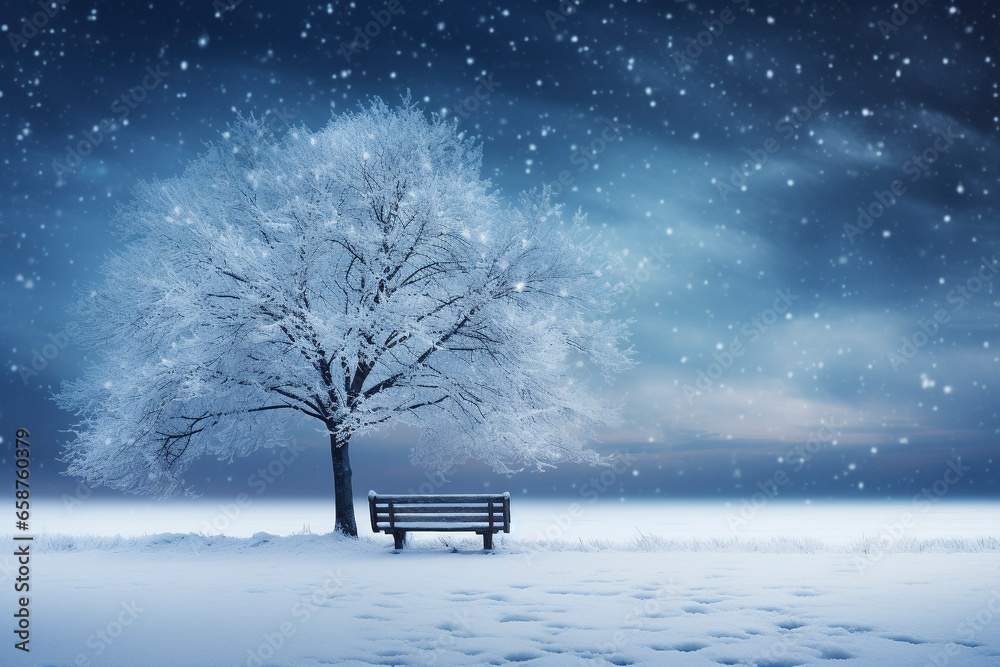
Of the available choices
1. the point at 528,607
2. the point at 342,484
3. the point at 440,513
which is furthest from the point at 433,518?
the point at 528,607

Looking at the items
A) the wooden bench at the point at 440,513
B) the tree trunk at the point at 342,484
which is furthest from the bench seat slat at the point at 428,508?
Answer: the tree trunk at the point at 342,484

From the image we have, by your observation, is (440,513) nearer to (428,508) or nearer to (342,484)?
(428,508)

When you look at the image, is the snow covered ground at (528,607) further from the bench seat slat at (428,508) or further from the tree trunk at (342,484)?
the tree trunk at (342,484)

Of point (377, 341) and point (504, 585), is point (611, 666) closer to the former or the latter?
point (504, 585)

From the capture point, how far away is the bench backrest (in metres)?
13.0

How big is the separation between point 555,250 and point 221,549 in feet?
31.8

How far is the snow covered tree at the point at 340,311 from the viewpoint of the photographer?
13.5 meters

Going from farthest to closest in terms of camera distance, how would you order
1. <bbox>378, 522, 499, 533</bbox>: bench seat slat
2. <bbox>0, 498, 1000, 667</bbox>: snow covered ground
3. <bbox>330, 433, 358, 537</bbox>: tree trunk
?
<bbox>330, 433, 358, 537</bbox>: tree trunk < <bbox>378, 522, 499, 533</bbox>: bench seat slat < <bbox>0, 498, 1000, 667</bbox>: snow covered ground

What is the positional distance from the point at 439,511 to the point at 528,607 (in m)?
6.00

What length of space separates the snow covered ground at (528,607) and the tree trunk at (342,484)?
222 cm

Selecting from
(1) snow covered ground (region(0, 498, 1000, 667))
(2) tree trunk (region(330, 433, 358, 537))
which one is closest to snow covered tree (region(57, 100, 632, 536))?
(2) tree trunk (region(330, 433, 358, 537))

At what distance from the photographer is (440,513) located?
13.1m

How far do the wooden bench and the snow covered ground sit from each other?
687 mm

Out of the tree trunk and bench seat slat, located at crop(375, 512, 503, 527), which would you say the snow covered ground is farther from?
the tree trunk
